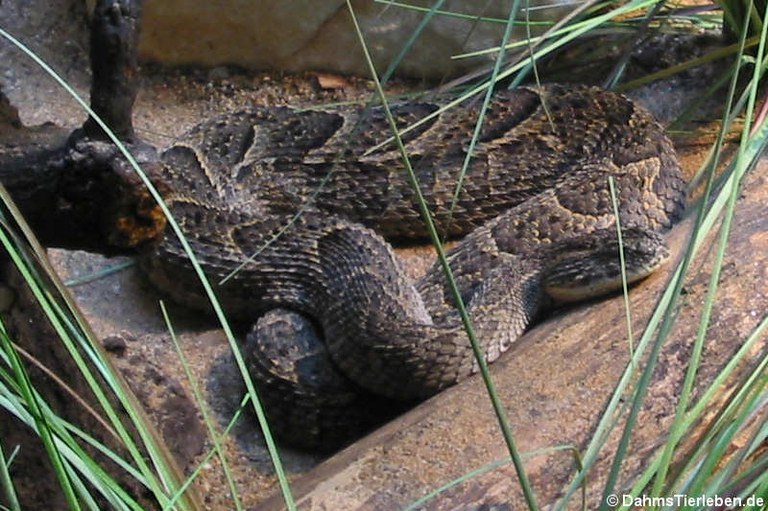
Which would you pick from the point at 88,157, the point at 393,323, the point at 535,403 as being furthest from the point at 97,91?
the point at 393,323

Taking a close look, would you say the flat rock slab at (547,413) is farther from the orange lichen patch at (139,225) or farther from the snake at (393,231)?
the orange lichen patch at (139,225)

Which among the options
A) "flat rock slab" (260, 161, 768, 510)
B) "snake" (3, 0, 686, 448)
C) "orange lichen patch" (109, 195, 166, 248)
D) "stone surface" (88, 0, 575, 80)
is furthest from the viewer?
"stone surface" (88, 0, 575, 80)

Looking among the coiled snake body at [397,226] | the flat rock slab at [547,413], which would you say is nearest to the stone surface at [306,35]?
the coiled snake body at [397,226]

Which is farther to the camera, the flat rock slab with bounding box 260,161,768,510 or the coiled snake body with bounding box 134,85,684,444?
the coiled snake body with bounding box 134,85,684,444

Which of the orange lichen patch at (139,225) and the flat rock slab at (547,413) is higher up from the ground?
the orange lichen patch at (139,225)

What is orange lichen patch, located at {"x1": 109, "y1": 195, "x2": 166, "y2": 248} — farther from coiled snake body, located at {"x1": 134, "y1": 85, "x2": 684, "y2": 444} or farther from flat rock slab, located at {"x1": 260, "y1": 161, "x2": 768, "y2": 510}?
coiled snake body, located at {"x1": 134, "y1": 85, "x2": 684, "y2": 444}

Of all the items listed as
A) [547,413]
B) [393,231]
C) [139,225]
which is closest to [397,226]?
[393,231]

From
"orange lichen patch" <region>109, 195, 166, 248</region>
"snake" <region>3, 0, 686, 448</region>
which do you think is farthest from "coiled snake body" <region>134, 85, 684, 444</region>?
"orange lichen patch" <region>109, 195, 166, 248</region>
